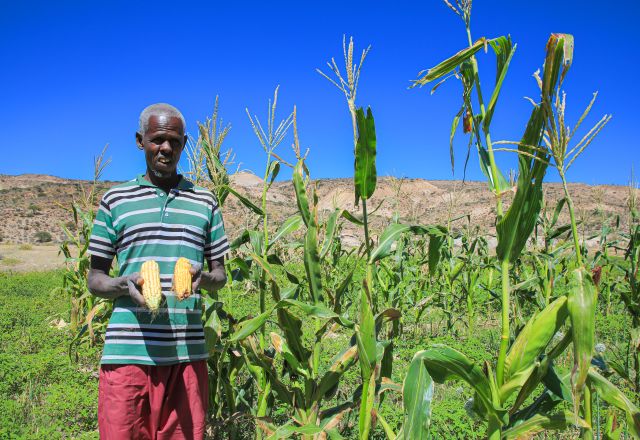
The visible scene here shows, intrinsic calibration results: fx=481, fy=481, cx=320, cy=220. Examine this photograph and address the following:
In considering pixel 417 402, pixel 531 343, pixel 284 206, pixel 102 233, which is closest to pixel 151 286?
pixel 102 233

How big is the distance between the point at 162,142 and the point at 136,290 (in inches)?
25.5

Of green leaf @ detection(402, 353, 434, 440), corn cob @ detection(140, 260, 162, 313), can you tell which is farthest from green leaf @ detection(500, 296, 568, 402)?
corn cob @ detection(140, 260, 162, 313)

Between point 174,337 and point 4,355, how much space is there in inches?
163

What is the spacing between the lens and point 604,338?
5.79 m

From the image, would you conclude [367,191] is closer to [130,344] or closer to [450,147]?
[450,147]

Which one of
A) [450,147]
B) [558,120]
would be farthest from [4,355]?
[558,120]

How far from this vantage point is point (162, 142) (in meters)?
2.07

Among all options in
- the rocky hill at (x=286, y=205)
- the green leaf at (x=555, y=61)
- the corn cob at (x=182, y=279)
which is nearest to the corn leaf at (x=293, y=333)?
the corn cob at (x=182, y=279)

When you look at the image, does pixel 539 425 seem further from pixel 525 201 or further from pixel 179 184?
pixel 179 184

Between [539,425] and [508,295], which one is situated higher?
[508,295]

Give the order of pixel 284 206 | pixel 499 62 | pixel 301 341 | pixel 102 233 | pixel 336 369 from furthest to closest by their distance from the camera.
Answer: pixel 284 206 < pixel 301 341 < pixel 336 369 < pixel 102 233 < pixel 499 62

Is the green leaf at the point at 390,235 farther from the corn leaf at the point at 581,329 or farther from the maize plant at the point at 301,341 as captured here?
the corn leaf at the point at 581,329

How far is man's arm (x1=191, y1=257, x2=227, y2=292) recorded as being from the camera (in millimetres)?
1952

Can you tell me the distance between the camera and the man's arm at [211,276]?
6.40 feet
